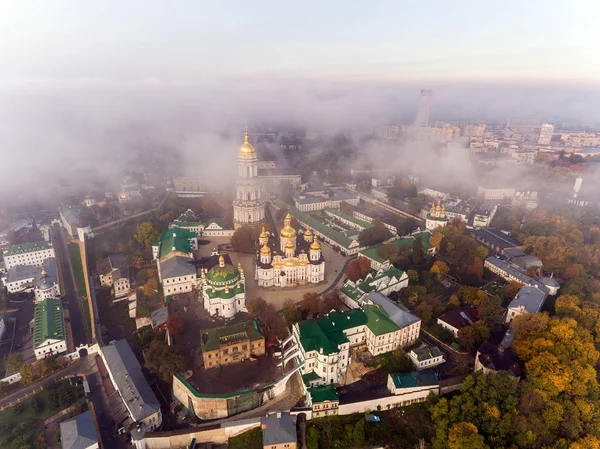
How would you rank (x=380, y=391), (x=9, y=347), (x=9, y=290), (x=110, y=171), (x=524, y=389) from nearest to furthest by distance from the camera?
(x=524, y=389), (x=380, y=391), (x=9, y=347), (x=9, y=290), (x=110, y=171)

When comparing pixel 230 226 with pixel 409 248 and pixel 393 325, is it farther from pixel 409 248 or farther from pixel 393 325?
pixel 393 325

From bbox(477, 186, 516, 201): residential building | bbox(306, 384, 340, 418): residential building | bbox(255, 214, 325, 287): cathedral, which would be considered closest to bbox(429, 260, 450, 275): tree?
bbox(255, 214, 325, 287): cathedral

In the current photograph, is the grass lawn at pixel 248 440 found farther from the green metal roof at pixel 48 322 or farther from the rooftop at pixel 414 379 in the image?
the green metal roof at pixel 48 322

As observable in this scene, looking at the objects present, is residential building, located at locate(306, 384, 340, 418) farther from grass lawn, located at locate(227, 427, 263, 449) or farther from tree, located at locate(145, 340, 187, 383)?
tree, located at locate(145, 340, 187, 383)

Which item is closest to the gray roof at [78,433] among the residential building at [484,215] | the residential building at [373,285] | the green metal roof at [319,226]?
the residential building at [373,285]

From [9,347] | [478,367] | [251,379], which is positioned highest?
[478,367]

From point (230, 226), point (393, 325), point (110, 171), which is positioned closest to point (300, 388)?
point (393, 325)

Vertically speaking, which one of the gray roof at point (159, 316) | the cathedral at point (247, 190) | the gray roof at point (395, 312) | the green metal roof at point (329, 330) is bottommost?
the gray roof at point (159, 316)

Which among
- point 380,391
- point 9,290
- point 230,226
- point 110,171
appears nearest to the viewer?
point 380,391
